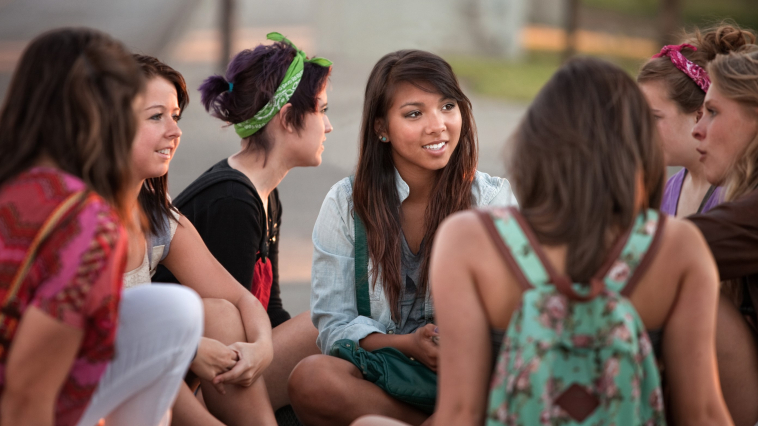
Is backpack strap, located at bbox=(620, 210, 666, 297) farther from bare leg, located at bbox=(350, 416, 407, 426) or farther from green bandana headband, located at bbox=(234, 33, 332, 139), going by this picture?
green bandana headband, located at bbox=(234, 33, 332, 139)

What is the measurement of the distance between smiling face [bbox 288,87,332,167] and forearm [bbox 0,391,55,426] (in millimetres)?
1896

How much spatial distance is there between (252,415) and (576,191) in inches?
54.4

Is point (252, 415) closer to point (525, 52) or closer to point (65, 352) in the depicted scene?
point (65, 352)

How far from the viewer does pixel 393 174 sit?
9.74 ft

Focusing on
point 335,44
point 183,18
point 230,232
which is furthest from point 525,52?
point 230,232

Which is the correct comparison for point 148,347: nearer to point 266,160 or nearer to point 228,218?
point 228,218

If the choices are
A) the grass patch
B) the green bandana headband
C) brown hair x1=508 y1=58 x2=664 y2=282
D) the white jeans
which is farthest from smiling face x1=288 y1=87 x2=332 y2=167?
the grass patch

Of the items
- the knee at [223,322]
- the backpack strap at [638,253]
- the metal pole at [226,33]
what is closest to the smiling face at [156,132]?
the knee at [223,322]

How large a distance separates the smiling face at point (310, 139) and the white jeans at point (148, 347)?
59.1 inches

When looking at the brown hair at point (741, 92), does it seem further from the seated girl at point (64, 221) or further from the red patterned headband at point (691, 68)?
the seated girl at point (64, 221)

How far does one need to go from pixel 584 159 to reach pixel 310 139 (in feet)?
6.25

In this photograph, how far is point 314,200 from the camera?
7.39 m

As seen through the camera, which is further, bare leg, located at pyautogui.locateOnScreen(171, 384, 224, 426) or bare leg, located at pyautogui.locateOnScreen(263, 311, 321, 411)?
bare leg, located at pyautogui.locateOnScreen(263, 311, 321, 411)

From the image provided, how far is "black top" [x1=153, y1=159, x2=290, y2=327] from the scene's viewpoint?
9.60ft
